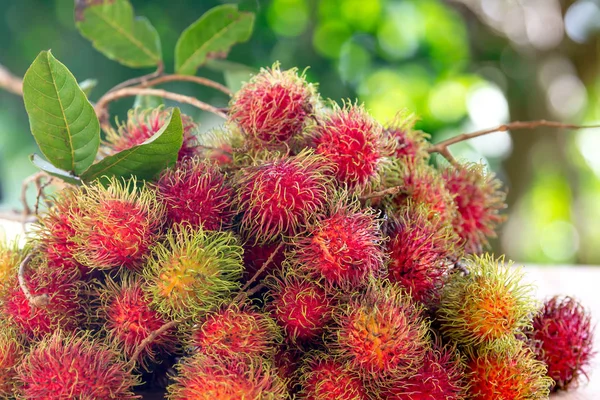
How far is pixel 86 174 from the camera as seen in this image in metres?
0.39

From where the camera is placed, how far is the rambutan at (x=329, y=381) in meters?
0.33

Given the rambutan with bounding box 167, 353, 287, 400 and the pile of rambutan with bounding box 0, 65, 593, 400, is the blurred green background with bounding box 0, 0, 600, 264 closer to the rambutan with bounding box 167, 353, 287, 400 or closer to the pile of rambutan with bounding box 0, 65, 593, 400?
the pile of rambutan with bounding box 0, 65, 593, 400

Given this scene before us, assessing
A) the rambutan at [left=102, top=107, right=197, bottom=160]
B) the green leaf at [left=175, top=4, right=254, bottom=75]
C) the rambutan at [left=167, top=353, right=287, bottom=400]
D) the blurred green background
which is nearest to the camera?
the rambutan at [left=167, top=353, right=287, bottom=400]

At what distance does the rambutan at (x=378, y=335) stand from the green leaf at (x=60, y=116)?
21 centimetres

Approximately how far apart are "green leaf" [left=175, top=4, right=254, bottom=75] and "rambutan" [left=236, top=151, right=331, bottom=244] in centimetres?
31

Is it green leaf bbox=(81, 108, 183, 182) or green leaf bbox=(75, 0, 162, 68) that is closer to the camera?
green leaf bbox=(81, 108, 183, 182)

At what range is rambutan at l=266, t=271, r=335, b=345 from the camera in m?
0.34

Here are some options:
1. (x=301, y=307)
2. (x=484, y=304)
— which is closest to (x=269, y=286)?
(x=301, y=307)

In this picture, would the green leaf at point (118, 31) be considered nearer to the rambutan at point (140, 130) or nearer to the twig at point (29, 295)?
the rambutan at point (140, 130)

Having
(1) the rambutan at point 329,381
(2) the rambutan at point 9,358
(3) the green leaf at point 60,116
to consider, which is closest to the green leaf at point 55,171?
(3) the green leaf at point 60,116

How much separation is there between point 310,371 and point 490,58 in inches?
59.5

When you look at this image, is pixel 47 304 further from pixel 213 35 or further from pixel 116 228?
pixel 213 35

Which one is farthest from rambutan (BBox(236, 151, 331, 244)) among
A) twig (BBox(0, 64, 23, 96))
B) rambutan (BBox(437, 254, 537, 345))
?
twig (BBox(0, 64, 23, 96))

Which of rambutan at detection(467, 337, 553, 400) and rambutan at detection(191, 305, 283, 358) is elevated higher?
rambutan at detection(191, 305, 283, 358)
